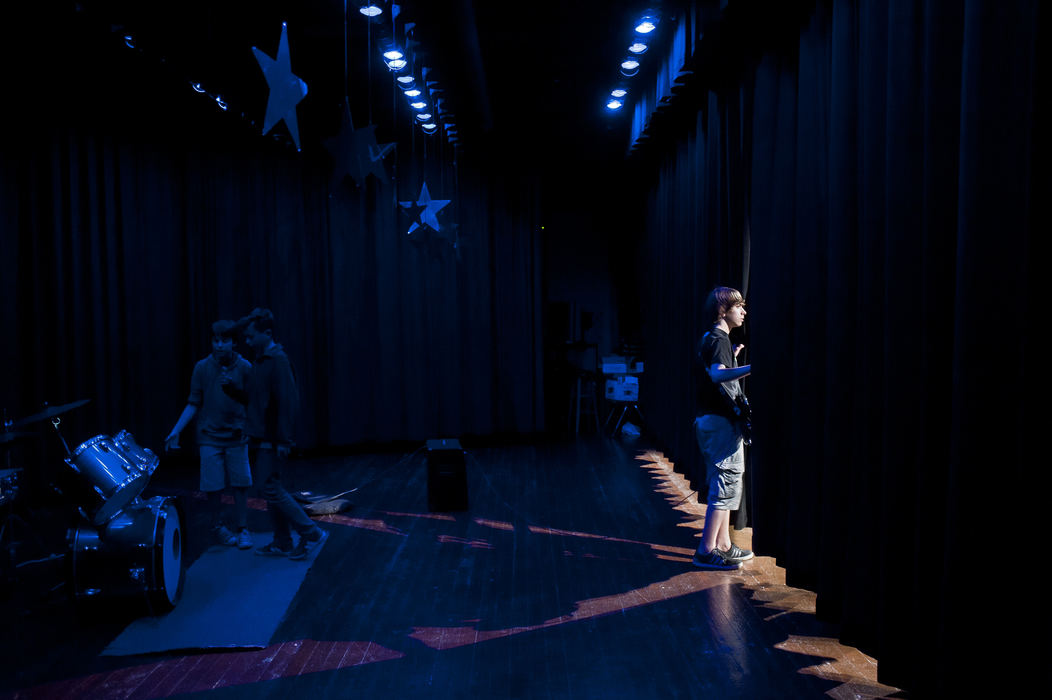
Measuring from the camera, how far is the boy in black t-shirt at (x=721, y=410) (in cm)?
421

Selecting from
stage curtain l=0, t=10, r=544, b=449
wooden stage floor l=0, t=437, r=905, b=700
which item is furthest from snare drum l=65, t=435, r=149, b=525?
stage curtain l=0, t=10, r=544, b=449

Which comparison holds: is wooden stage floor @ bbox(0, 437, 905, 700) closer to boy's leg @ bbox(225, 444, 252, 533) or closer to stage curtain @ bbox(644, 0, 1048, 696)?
stage curtain @ bbox(644, 0, 1048, 696)

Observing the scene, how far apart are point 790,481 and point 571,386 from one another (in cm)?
645

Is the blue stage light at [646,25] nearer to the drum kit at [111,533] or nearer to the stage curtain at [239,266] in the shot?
the stage curtain at [239,266]

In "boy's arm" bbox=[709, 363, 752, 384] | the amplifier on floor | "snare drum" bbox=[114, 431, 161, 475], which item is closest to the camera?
"snare drum" bbox=[114, 431, 161, 475]

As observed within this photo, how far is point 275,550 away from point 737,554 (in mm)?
3002

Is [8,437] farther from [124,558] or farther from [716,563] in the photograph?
[716,563]

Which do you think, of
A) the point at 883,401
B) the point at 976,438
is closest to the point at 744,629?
the point at 883,401

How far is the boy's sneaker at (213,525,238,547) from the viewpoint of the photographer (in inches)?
197

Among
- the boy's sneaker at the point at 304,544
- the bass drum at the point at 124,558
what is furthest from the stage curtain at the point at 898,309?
the bass drum at the point at 124,558

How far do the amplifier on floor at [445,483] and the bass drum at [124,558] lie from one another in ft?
8.22

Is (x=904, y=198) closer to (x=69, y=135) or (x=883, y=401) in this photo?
(x=883, y=401)

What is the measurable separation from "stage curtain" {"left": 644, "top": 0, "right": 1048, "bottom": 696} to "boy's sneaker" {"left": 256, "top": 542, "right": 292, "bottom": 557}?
301 centimetres

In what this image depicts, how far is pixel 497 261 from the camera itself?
363 inches
